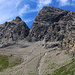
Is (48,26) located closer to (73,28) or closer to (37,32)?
(37,32)

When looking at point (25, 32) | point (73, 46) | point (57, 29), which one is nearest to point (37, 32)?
point (25, 32)

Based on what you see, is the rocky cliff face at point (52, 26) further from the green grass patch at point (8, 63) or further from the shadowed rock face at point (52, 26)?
the green grass patch at point (8, 63)

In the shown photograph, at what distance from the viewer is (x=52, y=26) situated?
544ft

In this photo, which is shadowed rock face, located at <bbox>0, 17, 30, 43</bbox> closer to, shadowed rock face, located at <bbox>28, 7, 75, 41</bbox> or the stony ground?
shadowed rock face, located at <bbox>28, 7, 75, 41</bbox>

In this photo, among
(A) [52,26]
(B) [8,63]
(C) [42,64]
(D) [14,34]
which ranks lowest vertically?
(C) [42,64]

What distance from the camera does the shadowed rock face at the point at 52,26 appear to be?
15212cm

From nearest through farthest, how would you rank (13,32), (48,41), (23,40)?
(48,41) → (23,40) → (13,32)

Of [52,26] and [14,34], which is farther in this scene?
[14,34]

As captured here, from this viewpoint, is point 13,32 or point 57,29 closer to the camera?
point 57,29

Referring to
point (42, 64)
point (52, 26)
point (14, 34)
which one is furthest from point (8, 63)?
point (14, 34)

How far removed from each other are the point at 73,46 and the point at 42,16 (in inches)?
4781

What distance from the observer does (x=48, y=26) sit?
182 m

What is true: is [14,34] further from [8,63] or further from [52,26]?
[8,63]

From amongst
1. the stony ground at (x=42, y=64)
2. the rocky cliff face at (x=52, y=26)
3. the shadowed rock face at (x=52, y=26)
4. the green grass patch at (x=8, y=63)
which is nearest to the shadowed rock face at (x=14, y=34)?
the rocky cliff face at (x=52, y=26)
